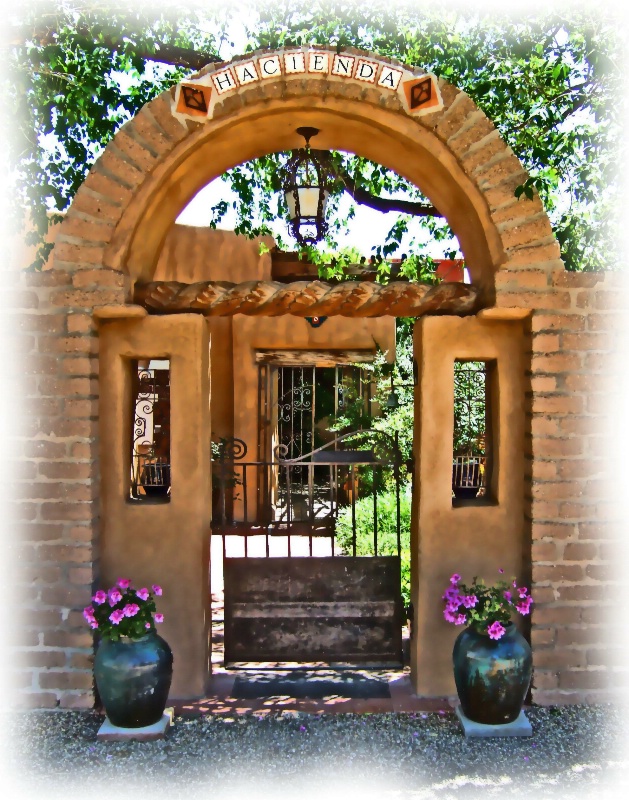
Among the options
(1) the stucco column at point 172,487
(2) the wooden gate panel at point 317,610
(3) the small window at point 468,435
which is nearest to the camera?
(1) the stucco column at point 172,487

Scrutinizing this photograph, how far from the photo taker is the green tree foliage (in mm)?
4934

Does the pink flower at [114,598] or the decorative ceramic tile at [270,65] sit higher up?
the decorative ceramic tile at [270,65]

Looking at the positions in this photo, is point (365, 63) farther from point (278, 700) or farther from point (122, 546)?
point (278, 700)

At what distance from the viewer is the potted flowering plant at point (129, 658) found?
12.0 feet

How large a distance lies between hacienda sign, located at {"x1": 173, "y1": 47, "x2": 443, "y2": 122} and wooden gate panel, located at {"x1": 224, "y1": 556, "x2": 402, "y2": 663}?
271 centimetres

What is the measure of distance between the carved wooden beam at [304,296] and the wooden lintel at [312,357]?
5331 mm

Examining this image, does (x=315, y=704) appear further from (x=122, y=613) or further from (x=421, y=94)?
(x=421, y=94)

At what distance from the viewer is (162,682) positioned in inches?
147

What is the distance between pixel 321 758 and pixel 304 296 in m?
2.46

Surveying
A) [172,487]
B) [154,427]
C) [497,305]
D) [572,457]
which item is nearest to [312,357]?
[154,427]

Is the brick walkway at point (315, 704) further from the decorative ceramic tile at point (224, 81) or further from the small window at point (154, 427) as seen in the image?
the decorative ceramic tile at point (224, 81)

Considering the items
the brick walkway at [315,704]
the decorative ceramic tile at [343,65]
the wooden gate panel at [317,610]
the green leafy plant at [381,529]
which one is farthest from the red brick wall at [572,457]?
the green leafy plant at [381,529]

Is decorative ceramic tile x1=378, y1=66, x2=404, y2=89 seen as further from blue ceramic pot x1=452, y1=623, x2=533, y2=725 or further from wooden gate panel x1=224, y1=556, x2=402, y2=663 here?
blue ceramic pot x1=452, y1=623, x2=533, y2=725

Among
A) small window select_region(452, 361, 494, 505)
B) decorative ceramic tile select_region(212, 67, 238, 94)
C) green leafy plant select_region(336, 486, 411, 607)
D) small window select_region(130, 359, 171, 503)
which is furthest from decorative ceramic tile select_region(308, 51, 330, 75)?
green leafy plant select_region(336, 486, 411, 607)
